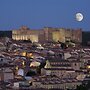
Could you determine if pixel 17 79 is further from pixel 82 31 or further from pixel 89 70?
pixel 82 31

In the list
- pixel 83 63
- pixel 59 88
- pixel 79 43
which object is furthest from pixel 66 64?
pixel 79 43

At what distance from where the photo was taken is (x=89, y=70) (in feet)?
125

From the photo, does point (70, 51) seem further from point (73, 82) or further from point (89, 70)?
point (73, 82)

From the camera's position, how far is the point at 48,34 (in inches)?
2501

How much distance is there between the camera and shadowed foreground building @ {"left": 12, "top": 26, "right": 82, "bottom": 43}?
2479 inches

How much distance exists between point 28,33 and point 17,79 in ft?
102

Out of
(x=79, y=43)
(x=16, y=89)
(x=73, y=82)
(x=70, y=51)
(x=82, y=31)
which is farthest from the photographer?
(x=82, y=31)

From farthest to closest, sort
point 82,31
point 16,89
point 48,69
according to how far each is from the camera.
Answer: point 82,31 < point 48,69 < point 16,89

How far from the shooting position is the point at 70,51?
51.0m

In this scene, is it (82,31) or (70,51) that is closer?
(70,51)

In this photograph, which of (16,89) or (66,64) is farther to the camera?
(66,64)

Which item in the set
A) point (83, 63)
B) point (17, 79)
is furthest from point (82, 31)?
point (17, 79)

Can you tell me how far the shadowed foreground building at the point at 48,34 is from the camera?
2479 inches

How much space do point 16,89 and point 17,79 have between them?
5.18m
